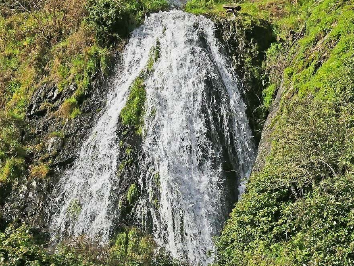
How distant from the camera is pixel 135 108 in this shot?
1738 cm

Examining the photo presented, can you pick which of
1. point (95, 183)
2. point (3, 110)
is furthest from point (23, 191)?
point (3, 110)

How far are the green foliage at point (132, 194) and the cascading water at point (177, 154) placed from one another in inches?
8.9

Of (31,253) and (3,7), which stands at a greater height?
(3,7)

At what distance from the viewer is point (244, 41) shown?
19.8 meters

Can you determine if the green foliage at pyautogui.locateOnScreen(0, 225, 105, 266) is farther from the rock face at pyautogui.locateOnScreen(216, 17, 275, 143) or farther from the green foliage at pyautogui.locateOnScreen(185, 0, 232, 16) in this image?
the green foliage at pyautogui.locateOnScreen(185, 0, 232, 16)

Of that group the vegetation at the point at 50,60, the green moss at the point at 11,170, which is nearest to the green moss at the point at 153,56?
the vegetation at the point at 50,60

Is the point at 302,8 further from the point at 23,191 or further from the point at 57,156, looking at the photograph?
the point at 23,191

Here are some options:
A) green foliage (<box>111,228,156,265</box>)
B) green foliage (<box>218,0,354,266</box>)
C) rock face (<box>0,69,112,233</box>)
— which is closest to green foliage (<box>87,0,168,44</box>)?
rock face (<box>0,69,112,233</box>)

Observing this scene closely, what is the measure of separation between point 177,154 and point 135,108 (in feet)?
9.16

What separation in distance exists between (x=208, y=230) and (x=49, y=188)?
637 cm

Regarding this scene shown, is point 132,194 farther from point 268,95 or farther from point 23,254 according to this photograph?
point 23,254

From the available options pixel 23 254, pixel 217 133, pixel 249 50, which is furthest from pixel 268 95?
pixel 23 254

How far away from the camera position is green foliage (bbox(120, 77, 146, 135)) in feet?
55.9

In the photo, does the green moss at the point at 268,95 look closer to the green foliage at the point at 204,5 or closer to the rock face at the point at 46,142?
the rock face at the point at 46,142
